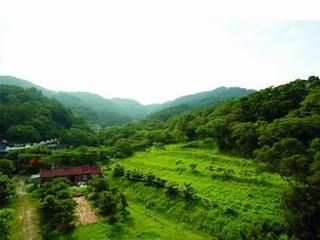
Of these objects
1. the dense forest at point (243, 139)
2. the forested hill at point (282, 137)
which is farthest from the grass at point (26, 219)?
the forested hill at point (282, 137)

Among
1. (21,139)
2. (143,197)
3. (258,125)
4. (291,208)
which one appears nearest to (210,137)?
(258,125)

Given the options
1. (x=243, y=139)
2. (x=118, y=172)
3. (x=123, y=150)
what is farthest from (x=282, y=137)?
(x=123, y=150)

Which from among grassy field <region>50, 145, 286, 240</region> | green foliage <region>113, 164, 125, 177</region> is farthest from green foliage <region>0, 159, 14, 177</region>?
grassy field <region>50, 145, 286, 240</region>

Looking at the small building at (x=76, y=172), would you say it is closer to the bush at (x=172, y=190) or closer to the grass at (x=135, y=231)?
the bush at (x=172, y=190)

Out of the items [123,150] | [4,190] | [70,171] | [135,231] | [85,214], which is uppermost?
[123,150]

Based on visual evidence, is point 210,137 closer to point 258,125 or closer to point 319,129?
point 258,125

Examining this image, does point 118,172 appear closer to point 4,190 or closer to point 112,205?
point 4,190
